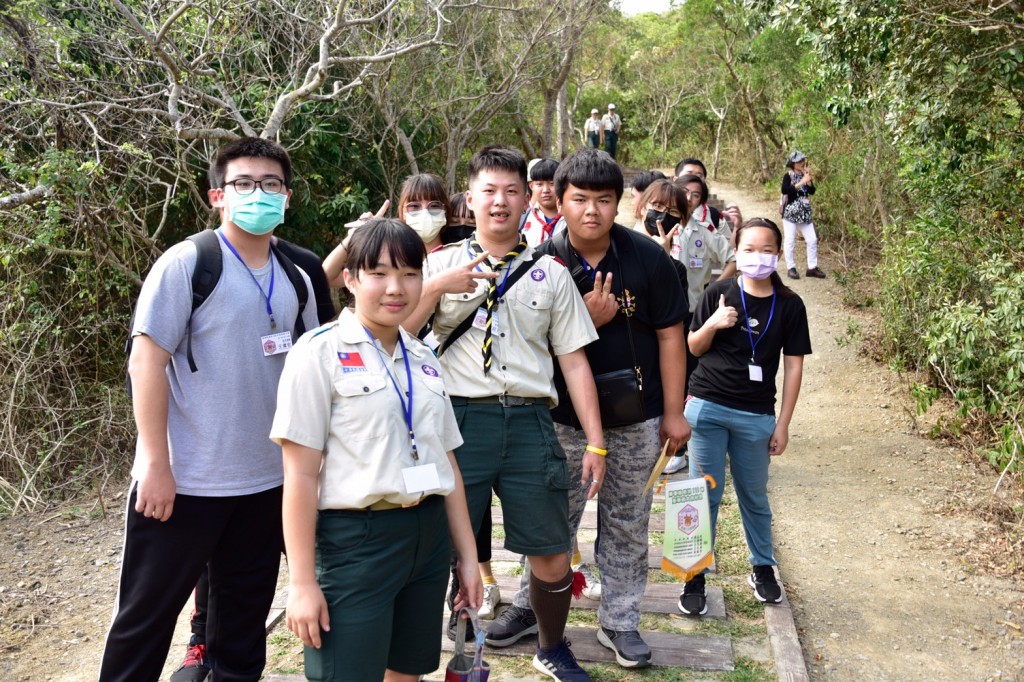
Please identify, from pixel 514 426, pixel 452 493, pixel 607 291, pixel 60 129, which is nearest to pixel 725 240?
pixel 607 291

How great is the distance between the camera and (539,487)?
2.93m

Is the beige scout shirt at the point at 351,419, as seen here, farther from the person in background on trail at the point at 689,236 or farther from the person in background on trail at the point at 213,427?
the person in background on trail at the point at 689,236

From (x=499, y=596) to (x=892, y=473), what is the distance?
387 cm

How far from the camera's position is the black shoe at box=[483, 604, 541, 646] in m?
3.55

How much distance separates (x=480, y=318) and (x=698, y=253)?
10.0 ft

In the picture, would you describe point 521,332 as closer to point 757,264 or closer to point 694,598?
point 757,264

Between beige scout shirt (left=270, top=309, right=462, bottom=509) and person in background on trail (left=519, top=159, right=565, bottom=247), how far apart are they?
3.06 metres

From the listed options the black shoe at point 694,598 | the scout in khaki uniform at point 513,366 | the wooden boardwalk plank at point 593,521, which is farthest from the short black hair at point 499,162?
the wooden boardwalk plank at point 593,521

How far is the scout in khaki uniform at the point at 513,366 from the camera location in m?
2.92

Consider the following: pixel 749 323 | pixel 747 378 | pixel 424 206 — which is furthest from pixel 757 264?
pixel 424 206

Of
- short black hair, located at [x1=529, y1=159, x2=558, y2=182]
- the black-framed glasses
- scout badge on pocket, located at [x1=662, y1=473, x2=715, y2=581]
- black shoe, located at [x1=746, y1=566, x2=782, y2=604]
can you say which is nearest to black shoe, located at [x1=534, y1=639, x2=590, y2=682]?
scout badge on pocket, located at [x1=662, y1=473, x2=715, y2=581]

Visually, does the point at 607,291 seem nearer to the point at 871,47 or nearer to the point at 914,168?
the point at 871,47

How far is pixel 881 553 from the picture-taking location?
509 centimetres

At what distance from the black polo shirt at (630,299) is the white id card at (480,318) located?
0.42 metres
